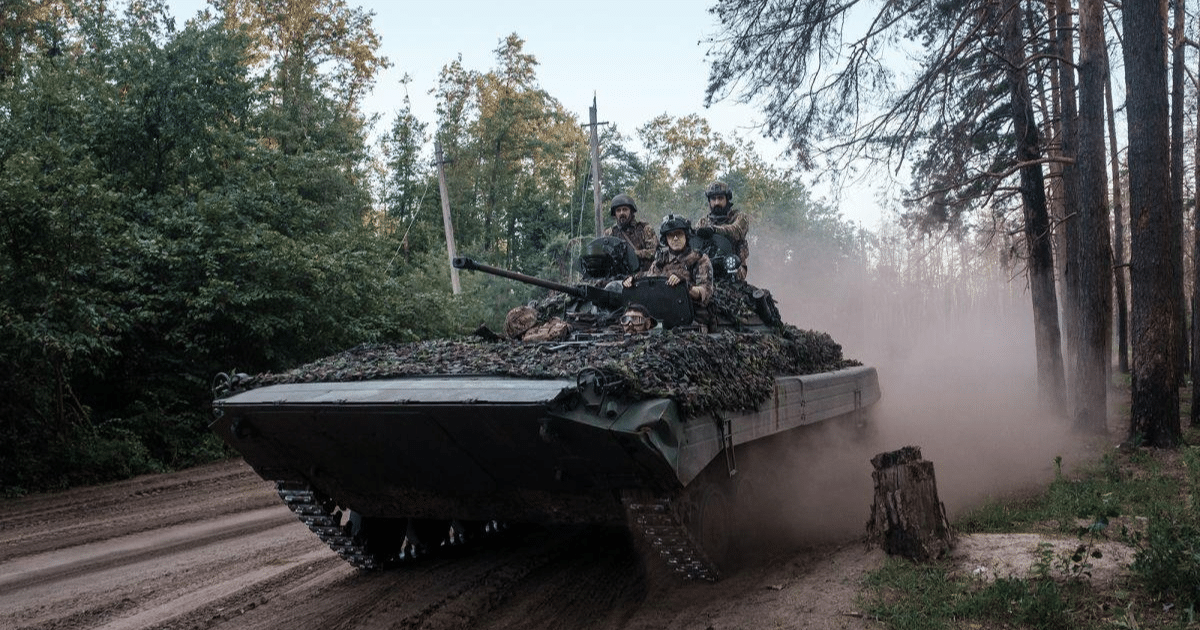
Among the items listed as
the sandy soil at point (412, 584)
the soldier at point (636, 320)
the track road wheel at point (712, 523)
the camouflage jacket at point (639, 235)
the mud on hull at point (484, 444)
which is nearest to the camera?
the mud on hull at point (484, 444)

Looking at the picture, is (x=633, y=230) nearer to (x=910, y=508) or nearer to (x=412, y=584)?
(x=412, y=584)

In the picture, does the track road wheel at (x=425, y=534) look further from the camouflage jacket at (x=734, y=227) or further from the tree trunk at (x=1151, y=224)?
the tree trunk at (x=1151, y=224)

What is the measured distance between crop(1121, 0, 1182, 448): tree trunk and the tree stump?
17.7ft

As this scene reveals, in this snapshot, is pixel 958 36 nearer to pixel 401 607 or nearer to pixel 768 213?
pixel 401 607

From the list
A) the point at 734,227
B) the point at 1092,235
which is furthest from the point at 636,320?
the point at 1092,235

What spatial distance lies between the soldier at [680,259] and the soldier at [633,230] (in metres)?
1.18

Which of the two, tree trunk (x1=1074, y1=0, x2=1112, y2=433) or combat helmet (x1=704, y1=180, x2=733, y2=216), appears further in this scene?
tree trunk (x1=1074, y1=0, x2=1112, y2=433)

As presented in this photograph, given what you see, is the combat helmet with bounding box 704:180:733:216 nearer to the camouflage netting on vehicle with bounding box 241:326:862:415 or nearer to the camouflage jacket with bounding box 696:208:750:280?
the camouflage jacket with bounding box 696:208:750:280

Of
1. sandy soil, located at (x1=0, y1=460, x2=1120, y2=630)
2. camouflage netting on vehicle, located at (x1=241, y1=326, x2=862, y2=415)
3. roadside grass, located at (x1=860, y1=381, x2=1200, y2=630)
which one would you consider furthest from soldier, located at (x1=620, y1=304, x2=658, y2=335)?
roadside grass, located at (x1=860, y1=381, x2=1200, y2=630)

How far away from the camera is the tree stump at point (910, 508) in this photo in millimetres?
6047

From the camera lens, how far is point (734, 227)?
10.0 meters

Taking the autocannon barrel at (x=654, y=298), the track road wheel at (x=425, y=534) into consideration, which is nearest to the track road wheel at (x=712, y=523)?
the autocannon barrel at (x=654, y=298)

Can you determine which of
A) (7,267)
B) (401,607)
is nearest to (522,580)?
(401,607)

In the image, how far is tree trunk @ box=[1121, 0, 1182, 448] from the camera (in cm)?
1016
